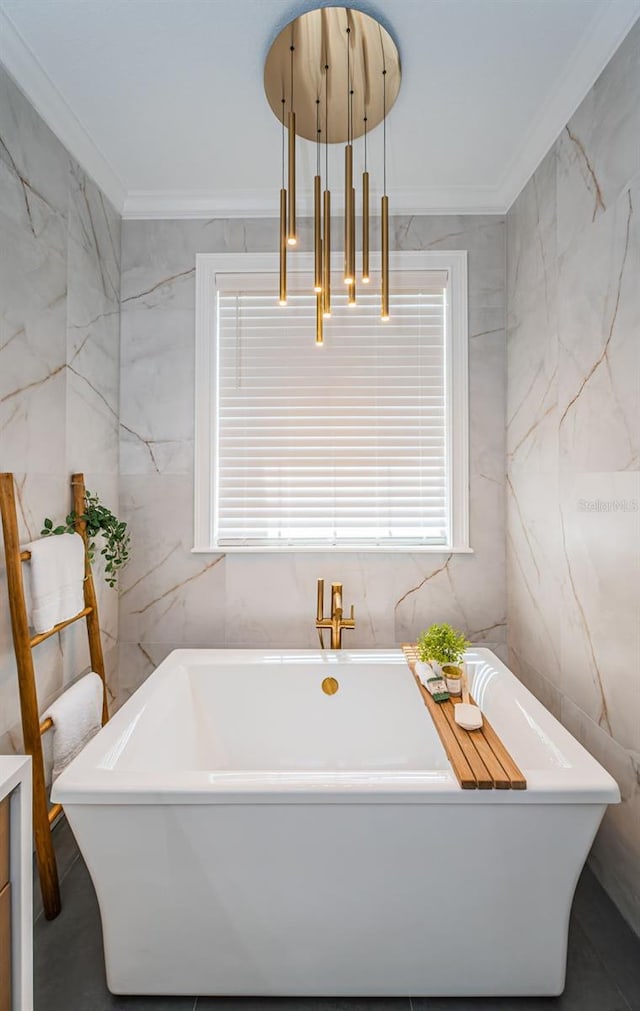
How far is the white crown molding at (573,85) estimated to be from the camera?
1.47m

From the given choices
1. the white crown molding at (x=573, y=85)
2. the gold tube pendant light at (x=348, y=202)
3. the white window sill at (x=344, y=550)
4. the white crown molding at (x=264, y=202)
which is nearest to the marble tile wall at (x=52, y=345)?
the white crown molding at (x=264, y=202)

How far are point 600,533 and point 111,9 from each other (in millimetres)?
2101

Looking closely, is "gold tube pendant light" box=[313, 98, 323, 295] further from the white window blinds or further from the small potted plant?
the small potted plant

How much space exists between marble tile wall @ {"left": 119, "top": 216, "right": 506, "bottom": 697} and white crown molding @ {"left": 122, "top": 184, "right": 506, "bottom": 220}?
1.6 inches

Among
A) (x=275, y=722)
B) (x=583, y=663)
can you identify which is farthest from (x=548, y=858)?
(x=275, y=722)

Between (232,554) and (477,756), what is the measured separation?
1.37m

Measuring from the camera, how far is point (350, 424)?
2.40 m

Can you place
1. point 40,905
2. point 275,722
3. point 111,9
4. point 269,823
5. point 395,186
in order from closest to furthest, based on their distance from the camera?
point 269,823 < point 111,9 < point 40,905 < point 275,722 < point 395,186

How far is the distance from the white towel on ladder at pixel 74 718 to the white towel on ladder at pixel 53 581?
0.88 ft

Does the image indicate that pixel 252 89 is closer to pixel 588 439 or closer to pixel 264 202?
pixel 264 202

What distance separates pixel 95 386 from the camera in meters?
2.19

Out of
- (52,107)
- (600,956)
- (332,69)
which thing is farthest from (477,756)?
(52,107)

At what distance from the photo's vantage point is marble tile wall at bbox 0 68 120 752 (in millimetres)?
1645

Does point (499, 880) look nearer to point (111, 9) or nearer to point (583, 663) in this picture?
point (583, 663)
